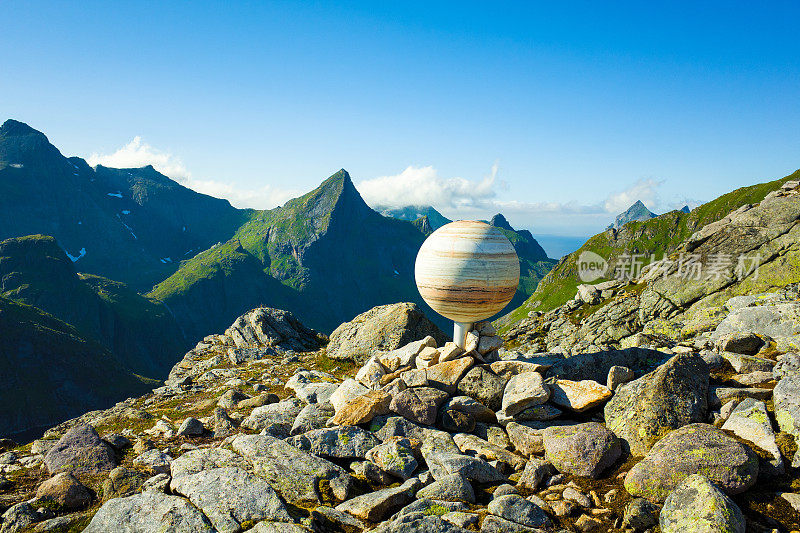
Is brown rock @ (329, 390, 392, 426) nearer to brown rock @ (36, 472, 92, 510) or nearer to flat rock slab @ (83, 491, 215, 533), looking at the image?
flat rock slab @ (83, 491, 215, 533)

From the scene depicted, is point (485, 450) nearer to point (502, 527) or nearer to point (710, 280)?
point (502, 527)

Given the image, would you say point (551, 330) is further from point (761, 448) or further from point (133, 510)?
point (133, 510)

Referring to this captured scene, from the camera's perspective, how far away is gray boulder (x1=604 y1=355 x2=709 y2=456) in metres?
10.4

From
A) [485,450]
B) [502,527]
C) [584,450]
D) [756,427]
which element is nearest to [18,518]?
[502,527]

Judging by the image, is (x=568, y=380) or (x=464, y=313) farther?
(x=464, y=313)

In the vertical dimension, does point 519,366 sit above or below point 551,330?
above

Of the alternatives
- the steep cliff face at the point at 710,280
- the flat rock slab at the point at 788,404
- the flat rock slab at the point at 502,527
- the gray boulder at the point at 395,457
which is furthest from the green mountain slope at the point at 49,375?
the flat rock slab at the point at 788,404

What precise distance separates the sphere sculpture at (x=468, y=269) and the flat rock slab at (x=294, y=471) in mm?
6726

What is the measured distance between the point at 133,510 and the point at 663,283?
200 feet

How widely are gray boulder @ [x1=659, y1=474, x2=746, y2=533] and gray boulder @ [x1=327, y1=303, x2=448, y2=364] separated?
753 inches

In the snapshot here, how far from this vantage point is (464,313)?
1523 centimetres

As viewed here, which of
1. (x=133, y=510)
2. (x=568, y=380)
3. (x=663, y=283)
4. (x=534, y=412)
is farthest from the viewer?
(x=663, y=283)

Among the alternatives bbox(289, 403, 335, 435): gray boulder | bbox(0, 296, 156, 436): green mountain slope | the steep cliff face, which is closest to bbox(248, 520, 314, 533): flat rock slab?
bbox(289, 403, 335, 435): gray boulder

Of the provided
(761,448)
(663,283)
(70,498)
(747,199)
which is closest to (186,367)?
(70,498)
